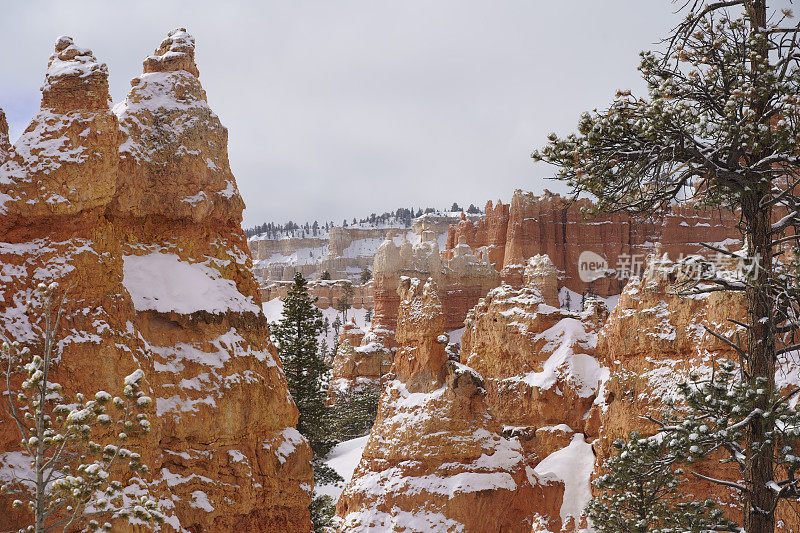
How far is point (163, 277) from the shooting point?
1117cm

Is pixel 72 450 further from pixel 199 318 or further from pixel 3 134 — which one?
pixel 3 134

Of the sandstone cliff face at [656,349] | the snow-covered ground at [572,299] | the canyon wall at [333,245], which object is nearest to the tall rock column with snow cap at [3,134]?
the sandstone cliff face at [656,349]

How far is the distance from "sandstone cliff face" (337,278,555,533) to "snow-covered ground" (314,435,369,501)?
10.9 meters

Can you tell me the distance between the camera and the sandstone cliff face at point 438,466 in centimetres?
1514

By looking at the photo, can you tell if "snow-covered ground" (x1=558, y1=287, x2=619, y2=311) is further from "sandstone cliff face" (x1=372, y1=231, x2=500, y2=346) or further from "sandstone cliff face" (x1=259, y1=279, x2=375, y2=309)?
"sandstone cliff face" (x1=259, y1=279, x2=375, y2=309)

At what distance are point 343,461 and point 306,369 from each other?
893cm

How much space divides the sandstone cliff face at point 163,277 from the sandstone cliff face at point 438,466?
12.5 ft

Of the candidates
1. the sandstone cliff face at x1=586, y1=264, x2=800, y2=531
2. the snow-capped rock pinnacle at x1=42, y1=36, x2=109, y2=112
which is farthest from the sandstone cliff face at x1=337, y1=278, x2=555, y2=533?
the snow-capped rock pinnacle at x1=42, y1=36, x2=109, y2=112

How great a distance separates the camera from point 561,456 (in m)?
25.2

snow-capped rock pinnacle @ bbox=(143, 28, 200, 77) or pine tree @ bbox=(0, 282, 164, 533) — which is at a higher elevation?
snow-capped rock pinnacle @ bbox=(143, 28, 200, 77)

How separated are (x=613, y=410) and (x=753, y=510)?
589 inches

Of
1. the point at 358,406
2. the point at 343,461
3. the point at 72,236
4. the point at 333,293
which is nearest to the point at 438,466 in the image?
the point at 72,236

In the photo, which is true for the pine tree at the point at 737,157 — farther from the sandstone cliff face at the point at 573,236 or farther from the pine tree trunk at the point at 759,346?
the sandstone cliff face at the point at 573,236

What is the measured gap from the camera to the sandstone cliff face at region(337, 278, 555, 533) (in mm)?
15141
